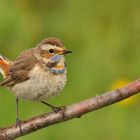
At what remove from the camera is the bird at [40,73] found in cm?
738

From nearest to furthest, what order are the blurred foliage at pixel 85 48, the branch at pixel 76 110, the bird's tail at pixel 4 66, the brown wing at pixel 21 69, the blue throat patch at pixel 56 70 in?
the branch at pixel 76 110 < the blue throat patch at pixel 56 70 < the brown wing at pixel 21 69 < the bird's tail at pixel 4 66 < the blurred foliage at pixel 85 48

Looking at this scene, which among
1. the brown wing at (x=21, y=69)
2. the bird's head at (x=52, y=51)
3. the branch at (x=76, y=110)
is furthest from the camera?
the brown wing at (x=21, y=69)

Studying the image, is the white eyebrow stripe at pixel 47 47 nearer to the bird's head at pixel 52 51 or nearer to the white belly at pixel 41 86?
the bird's head at pixel 52 51

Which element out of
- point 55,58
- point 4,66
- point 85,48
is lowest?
point 85,48

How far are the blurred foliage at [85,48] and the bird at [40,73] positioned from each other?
4.19ft

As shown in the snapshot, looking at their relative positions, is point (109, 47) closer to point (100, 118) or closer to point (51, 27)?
point (51, 27)

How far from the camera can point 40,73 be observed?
746cm

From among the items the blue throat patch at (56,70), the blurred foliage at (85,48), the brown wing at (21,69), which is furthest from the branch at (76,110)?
the blurred foliage at (85,48)

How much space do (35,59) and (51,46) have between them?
28 cm

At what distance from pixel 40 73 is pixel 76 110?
2.83ft

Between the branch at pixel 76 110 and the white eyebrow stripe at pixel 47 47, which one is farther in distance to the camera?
the white eyebrow stripe at pixel 47 47

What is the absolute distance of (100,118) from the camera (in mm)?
9094

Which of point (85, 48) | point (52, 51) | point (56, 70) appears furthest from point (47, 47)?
point (85, 48)

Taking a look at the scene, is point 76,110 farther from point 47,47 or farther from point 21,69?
point 21,69
